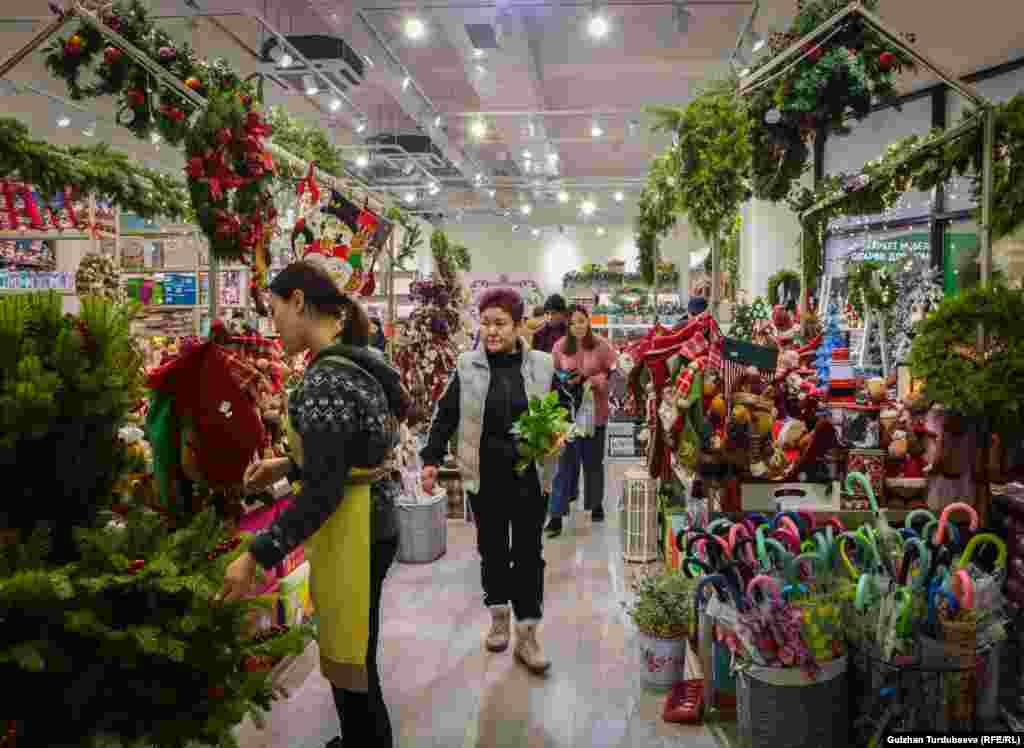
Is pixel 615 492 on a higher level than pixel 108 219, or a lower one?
lower

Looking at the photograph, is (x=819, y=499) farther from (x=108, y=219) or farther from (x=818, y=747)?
(x=108, y=219)

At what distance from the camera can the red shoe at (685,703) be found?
112 inches

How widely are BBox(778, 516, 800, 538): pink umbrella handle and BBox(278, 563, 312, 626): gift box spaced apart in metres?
1.97

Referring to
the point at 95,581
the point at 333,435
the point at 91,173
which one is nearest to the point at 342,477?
the point at 333,435

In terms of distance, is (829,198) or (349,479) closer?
(349,479)

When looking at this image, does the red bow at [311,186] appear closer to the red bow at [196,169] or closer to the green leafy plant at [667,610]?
the red bow at [196,169]

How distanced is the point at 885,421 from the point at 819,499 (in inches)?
20.0

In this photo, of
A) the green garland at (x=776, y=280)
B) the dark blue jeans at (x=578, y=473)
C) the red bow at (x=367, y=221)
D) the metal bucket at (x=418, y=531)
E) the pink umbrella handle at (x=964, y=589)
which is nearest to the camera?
the pink umbrella handle at (x=964, y=589)

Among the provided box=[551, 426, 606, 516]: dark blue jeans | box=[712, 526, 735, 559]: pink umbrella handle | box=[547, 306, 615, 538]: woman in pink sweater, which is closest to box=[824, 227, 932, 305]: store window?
box=[547, 306, 615, 538]: woman in pink sweater

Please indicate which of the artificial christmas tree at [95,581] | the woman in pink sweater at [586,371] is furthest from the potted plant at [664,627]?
the woman in pink sweater at [586,371]

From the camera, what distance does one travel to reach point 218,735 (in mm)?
1233

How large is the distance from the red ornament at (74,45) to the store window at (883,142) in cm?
691

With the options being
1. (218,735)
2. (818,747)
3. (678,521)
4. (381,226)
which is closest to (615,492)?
(678,521)

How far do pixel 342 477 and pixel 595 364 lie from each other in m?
4.01
